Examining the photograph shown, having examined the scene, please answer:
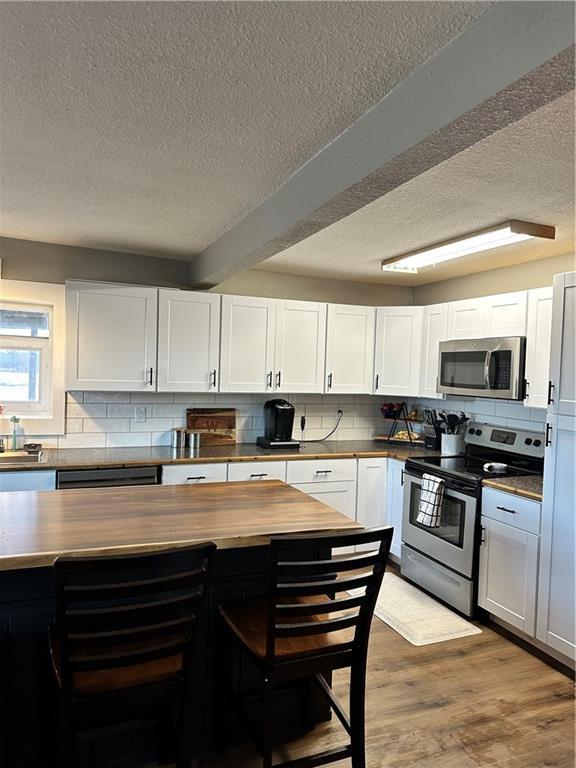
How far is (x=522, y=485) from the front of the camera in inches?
123

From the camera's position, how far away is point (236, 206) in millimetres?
2814

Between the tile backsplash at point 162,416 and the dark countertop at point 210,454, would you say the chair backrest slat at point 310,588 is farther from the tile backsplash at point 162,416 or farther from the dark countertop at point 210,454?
the tile backsplash at point 162,416

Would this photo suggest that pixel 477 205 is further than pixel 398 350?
No

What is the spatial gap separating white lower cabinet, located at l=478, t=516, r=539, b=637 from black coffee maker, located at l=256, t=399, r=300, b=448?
5.66ft

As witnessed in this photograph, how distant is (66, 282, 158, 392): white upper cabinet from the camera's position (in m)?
3.76

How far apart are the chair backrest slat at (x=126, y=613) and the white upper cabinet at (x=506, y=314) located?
110 inches

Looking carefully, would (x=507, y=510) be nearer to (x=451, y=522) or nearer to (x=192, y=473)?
(x=451, y=522)

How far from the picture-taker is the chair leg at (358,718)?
1.83 m

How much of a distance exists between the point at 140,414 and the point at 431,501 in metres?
2.32

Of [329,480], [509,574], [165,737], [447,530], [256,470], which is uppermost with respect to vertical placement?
[256,470]

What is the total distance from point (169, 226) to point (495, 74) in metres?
2.38

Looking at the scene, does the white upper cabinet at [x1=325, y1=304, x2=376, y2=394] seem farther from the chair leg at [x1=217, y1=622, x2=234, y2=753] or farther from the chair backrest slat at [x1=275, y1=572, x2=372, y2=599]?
the chair backrest slat at [x1=275, y1=572, x2=372, y2=599]

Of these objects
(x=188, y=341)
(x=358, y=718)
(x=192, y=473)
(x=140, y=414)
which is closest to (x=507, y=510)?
(x=358, y=718)

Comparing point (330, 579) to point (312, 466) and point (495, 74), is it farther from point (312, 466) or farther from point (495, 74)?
point (312, 466)
